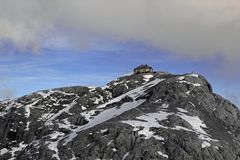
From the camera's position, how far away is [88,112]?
17838 cm

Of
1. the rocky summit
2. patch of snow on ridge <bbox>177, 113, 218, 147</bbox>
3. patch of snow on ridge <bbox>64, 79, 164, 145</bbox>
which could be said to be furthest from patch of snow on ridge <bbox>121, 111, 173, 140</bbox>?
patch of snow on ridge <bbox>64, 79, 164, 145</bbox>

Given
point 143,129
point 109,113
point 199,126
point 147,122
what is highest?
point 109,113

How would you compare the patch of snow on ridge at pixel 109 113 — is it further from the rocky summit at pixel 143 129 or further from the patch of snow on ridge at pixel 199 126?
the patch of snow on ridge at pixel 199 126

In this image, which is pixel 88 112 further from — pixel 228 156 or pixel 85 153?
pixel 228 156

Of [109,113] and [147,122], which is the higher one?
[109,113]

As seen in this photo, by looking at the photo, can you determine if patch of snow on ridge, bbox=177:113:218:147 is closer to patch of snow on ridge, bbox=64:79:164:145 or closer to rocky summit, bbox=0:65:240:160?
rocky summit, bbox=0:65:240:160

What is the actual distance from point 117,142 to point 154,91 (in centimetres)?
3954


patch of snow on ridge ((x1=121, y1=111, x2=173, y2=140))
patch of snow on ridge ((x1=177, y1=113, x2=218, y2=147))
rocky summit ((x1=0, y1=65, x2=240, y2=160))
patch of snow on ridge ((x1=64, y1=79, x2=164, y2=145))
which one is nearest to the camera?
rocky summit ((x1=0, y1=65, x2=240, y2=160))

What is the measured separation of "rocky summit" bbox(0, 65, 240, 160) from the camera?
13425cm

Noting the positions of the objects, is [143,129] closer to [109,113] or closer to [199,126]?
[199,126]

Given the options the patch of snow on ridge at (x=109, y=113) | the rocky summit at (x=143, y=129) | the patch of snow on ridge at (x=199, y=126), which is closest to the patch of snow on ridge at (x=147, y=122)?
the rocky summit at (x=143, y=129)

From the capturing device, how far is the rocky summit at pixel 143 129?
440 feet

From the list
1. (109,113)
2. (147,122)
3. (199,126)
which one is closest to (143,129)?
(147,122)

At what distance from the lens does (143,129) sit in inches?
5571
